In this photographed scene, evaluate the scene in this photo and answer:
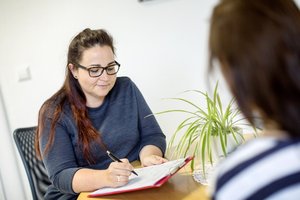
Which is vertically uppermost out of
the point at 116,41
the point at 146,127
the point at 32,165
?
the point at 116,41

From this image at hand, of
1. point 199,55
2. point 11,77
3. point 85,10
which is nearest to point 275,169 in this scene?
point 199,55

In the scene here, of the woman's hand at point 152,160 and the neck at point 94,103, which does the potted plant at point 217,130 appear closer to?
the woman's hand at point 152,160

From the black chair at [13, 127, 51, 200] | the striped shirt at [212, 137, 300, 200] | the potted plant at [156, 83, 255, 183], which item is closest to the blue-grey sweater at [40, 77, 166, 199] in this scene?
the black chair at [13, 127, 51, 200]

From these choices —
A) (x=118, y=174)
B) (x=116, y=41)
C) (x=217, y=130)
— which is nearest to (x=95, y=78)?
(x=118, y=174)

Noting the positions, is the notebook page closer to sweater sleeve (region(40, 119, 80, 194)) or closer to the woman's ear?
sweater sleeve (region(40, 119, 80, 194))

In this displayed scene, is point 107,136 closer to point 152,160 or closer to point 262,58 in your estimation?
point 152,160

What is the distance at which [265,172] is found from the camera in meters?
0.50

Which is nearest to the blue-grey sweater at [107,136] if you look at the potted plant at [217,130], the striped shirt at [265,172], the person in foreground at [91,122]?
the person in foreground at [91,122]

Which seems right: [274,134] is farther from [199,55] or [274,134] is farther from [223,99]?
[199,55]

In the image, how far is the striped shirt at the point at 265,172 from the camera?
1.64 feet

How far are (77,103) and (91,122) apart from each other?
0.10 m

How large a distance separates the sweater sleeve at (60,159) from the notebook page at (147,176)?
0.57ft

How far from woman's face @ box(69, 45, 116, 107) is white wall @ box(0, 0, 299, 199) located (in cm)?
62

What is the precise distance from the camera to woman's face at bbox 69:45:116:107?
1.47m
